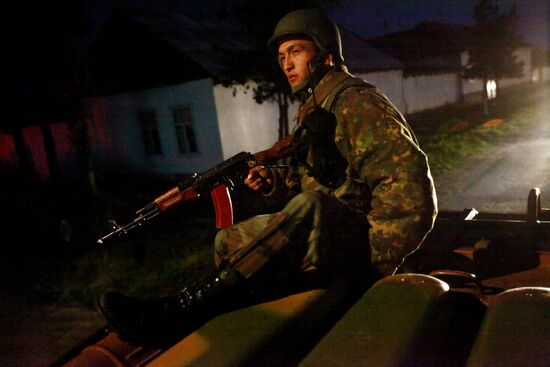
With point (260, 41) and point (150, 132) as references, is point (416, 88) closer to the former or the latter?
point (150, 132)

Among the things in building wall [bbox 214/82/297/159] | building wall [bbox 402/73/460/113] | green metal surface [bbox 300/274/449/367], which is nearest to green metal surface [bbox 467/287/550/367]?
green metal surface [bbox 300/274/449/367]

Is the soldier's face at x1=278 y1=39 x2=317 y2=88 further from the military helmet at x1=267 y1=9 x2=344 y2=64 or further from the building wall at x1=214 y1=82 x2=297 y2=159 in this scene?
the building wall at x1=214 y1=82 x2=297 y2=159

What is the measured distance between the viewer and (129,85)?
15156 mm

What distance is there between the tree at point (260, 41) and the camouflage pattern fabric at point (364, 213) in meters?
7.86

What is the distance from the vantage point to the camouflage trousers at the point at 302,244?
2.20 metres

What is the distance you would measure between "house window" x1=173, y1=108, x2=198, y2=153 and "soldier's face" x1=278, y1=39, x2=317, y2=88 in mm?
11361

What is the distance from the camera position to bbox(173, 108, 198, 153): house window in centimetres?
1413

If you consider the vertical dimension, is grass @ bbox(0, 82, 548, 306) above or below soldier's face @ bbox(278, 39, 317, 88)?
below

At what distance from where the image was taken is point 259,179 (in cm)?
344

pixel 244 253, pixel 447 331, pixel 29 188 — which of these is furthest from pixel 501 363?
pixel 29 188

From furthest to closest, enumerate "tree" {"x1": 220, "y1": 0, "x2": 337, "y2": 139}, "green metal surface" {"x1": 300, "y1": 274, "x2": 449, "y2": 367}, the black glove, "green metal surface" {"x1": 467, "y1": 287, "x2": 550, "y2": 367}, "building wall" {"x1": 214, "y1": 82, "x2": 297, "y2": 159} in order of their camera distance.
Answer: "building wall" {"x1": 214, "y1": 82, "x2": 297, "y2": 159} → "tree" {"x1": 220, "y1": 0, "x2": 337, "y2": 139} → the black glove → "green metal surface" {"x1": 300, "y1": 274, "x2": 449, "y2": 367} → "green metal surface" {"x1": 467, "y1": 287, "x2": 550, "y2": 367}

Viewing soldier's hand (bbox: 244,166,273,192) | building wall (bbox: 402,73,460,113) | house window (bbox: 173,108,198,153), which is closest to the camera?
soldier's hand (bbox: 244,166,273,192)

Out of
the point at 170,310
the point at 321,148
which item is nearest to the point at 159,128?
the point at 321,148

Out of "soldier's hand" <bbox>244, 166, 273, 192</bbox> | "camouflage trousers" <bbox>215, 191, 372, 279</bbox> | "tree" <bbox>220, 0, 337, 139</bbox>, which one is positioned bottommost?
"camouflage trousers" <bbox>215, 191, 372, 279</bbox>
